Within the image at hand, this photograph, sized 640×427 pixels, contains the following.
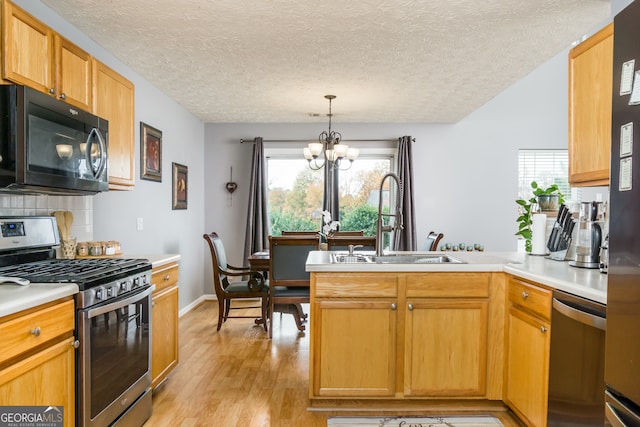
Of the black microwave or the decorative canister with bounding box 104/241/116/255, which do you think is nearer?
the black microwave

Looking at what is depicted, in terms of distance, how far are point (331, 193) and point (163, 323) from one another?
131 inches

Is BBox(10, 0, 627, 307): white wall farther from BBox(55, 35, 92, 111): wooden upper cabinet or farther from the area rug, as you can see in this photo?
the area rug

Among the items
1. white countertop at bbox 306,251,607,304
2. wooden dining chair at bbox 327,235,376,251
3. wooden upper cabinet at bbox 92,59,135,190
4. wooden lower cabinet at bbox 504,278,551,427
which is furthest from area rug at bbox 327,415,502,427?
wooden upper cabinet at bbox 92,59,135,190

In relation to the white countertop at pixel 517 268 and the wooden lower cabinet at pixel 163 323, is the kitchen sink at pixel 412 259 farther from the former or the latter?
the wooden lower cabinet at pixel 163 323

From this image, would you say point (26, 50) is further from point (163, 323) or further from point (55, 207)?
point (163, 323)

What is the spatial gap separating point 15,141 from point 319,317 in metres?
1.71

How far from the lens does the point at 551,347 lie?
1.88 m

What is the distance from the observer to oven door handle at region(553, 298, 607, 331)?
1.52 m

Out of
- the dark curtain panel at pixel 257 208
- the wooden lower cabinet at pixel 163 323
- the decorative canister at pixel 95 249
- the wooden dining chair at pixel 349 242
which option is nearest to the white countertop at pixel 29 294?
the wooden lower cabinet at pixel 163 323

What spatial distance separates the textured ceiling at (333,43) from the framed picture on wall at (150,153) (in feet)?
1.54

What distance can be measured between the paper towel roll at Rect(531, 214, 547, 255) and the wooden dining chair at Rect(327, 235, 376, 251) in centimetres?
133

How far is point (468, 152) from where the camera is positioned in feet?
18.3

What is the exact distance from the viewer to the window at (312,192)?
224 inches

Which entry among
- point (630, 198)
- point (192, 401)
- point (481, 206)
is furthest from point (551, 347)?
point (481, 206)
